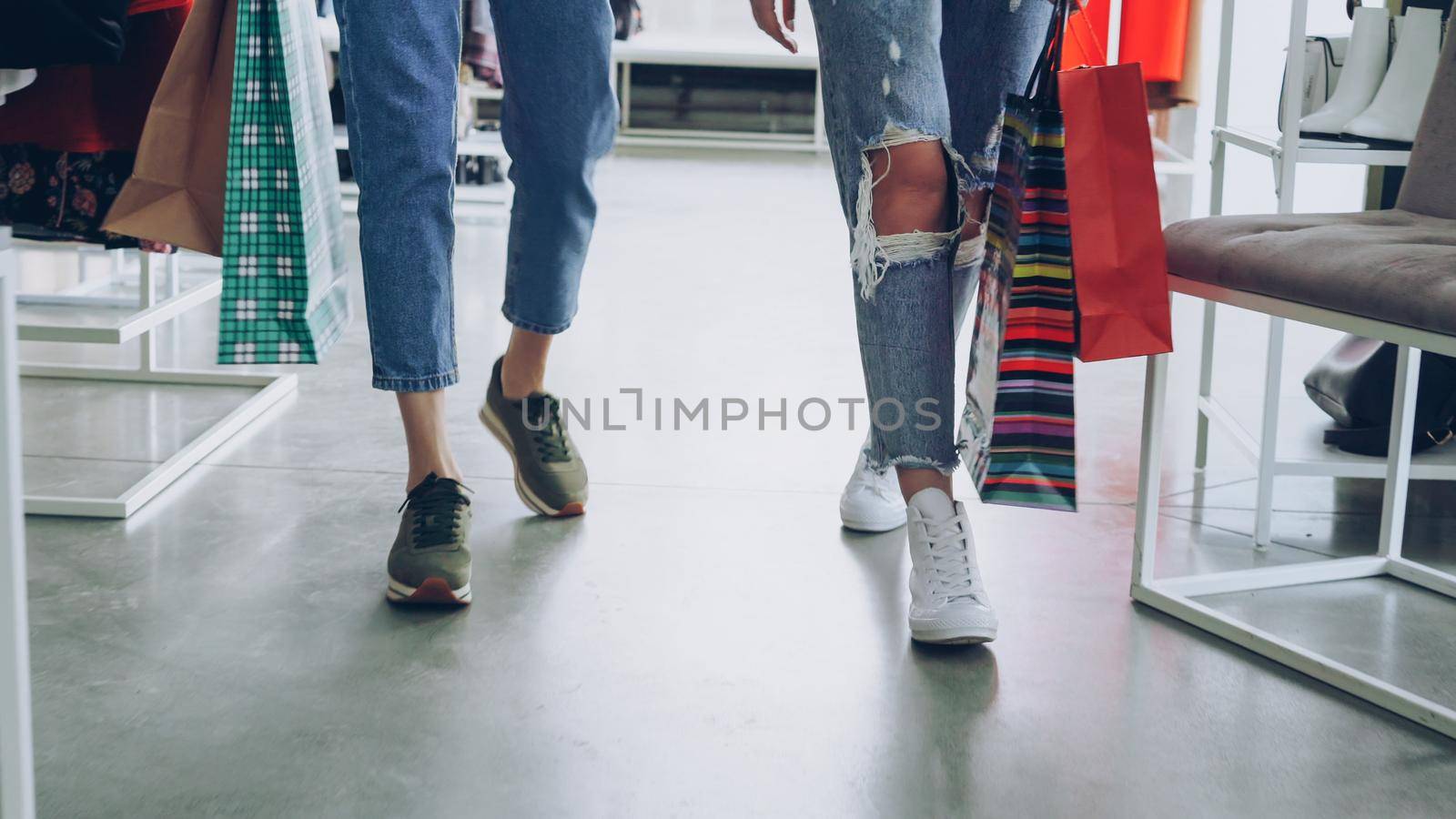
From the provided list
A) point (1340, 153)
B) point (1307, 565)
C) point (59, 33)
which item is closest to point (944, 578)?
point (1307, 565)

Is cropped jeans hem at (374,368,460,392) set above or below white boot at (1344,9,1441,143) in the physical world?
below

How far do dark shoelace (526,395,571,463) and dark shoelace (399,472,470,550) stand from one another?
228mm

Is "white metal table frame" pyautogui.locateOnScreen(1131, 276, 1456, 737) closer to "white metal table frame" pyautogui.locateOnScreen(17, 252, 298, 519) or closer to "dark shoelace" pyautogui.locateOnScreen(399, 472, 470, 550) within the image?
"dark shoelace" pyautogui.locateOnScreen(399, 472, 470, 550)

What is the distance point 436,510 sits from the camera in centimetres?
133

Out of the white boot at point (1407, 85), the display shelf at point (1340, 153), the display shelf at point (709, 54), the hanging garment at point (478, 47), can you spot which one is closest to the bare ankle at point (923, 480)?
the display shelf at point (1340, 153)

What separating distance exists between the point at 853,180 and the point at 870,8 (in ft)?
0.49

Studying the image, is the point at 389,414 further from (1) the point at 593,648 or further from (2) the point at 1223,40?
(2) the point at 1223,40

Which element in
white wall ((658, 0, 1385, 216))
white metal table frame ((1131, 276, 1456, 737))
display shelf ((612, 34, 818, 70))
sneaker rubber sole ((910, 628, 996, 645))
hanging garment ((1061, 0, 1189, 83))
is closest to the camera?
white metal table frame ((1131, 276, 1456, 737))

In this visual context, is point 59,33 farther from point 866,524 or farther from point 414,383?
point 866,524

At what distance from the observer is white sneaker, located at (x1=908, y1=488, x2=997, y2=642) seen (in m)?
1.23

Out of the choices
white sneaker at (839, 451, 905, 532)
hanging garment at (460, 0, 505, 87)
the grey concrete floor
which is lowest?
the grey concrete floor

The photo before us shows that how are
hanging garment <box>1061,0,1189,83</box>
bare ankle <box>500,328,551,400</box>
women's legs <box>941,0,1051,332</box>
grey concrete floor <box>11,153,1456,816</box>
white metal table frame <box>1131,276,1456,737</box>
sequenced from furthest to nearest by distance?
1. hanging garment <box>1061,0,1189,83</box>
2. bare ankle <box>500,328,551,400</box>
3. women's legs <box>941,0,1051,332</box>
4. white metal table frame <box>1131,276,1456,737</box>
5. grey concrete floor <box>11,153,1456,816</box>

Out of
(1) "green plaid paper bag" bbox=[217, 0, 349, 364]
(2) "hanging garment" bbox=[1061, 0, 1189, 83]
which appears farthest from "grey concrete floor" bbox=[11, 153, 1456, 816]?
(2) "hanging garment" bbox=[1061, 0, 1189, 83]

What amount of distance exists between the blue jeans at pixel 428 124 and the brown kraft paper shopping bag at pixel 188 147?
271 mm
